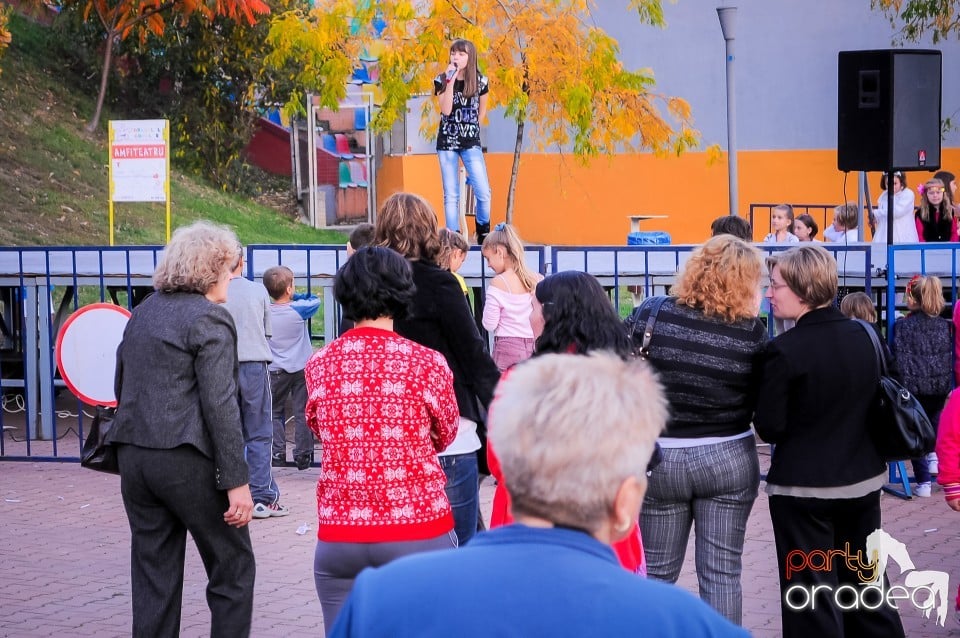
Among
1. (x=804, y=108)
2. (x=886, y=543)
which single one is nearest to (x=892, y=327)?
(x=886, y=543)

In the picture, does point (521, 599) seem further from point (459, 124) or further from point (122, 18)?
point (122, 18)

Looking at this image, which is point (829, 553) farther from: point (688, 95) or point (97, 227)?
point (688, 95)

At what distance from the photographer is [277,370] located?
9.21 meters

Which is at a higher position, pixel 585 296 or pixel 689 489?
pixel 585 296

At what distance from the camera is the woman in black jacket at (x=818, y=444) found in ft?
15.2

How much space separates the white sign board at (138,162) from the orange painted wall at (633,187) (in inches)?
494

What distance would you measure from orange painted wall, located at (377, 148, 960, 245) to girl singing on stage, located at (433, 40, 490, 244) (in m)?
11.7

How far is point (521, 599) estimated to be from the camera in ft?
6.10

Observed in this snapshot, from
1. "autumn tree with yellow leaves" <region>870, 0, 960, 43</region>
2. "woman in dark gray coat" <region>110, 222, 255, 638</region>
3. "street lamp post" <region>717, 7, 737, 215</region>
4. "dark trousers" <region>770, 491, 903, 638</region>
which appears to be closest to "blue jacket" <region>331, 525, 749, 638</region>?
"woman in dark gray coat" <region>110, 222, 255, 638</region>

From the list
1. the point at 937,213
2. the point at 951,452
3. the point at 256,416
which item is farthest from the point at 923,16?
the point at 951,452

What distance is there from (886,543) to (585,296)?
187 centimetres

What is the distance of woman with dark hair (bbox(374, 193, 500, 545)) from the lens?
4.75 metres

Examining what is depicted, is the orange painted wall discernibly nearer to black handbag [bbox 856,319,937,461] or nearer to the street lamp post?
the street lamp post

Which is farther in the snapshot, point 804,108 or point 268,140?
point 268,140
